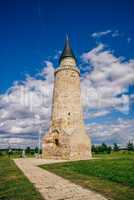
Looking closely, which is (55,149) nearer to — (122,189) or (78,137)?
(78,137)

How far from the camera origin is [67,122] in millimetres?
28469

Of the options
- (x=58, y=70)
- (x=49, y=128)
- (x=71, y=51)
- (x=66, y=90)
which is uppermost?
(x=71, y=51)

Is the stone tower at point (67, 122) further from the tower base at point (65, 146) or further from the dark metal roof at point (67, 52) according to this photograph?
the dark metal roof at point (67, 52)

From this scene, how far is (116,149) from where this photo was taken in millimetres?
73688

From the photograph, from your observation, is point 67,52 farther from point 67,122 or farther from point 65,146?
point 65,146

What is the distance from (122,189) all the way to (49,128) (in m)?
23.4

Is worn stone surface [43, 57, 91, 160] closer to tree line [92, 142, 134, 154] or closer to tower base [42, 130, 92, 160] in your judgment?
tower base [42, 130, 92, 160]

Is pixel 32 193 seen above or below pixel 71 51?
below

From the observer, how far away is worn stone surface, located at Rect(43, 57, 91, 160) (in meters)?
27.0

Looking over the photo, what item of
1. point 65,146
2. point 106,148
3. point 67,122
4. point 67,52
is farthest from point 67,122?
point 106,148

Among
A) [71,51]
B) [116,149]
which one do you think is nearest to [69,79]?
[71,51]

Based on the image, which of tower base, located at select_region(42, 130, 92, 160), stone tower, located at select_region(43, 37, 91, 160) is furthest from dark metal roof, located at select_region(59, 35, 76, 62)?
tower base, located at select_region(42, 130, 92, 160)

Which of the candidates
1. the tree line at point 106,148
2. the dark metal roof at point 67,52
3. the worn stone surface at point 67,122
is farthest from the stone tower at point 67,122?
the tree line at point 106,148

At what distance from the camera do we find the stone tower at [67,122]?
1064 inches
